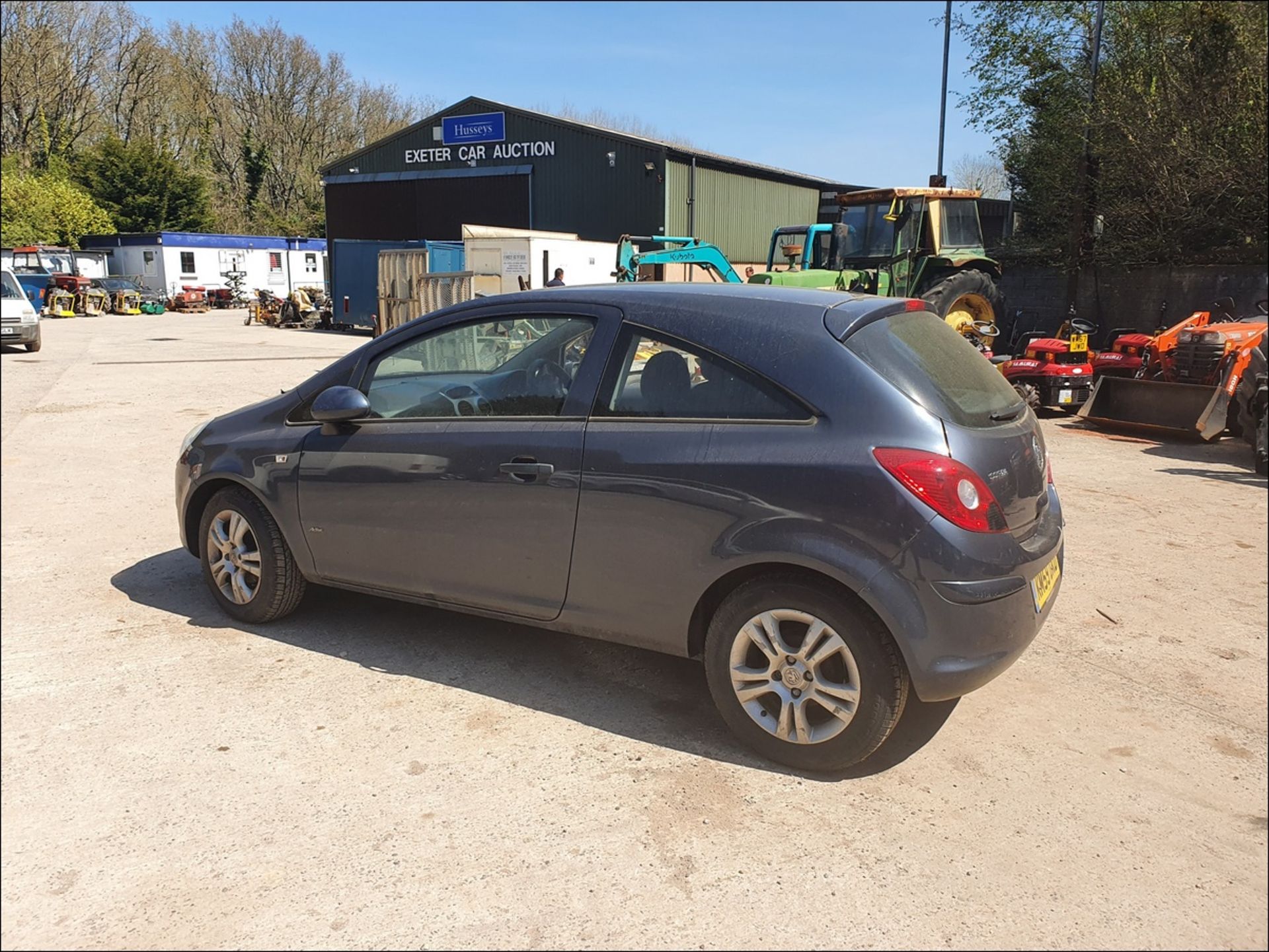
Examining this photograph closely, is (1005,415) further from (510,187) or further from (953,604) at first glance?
(510,187)

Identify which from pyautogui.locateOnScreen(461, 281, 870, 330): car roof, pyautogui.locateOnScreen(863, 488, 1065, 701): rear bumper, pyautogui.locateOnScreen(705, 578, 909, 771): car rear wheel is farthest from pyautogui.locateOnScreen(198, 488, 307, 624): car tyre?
pyautogui.locateOnScreen(863, 488, 1065, 701): rear bumper

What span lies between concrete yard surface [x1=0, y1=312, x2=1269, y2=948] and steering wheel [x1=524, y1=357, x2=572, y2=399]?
1241 millimetres

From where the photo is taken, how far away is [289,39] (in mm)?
25609

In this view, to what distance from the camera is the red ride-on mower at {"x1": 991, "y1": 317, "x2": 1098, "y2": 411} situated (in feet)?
35.5

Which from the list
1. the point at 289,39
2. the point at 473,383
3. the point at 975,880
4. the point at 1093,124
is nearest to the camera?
the point at 1093,124

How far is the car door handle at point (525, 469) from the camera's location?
3551mm

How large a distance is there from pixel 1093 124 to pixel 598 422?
6.18 feet

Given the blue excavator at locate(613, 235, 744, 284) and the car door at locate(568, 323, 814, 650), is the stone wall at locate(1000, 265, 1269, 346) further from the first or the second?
the blue excavator at locate(613, 235, 744, 284)

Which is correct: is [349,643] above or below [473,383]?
below

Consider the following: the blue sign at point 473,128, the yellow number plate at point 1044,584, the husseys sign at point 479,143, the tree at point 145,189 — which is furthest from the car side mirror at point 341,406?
the tree at point 145,189

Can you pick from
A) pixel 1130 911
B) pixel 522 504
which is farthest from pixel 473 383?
pixel 1130 911

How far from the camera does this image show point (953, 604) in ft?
9.55

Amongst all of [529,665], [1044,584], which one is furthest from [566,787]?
[1044,584]

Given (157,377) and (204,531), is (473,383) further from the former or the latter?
(157,377)
